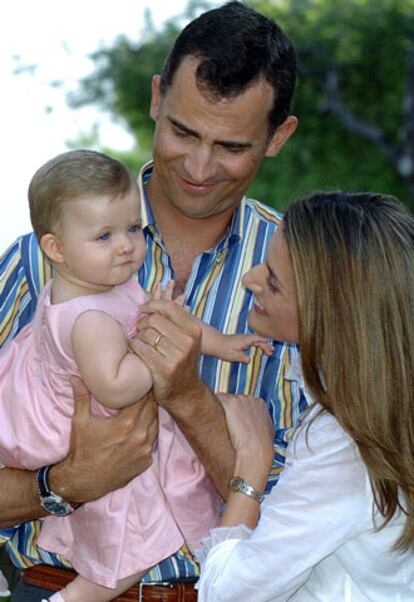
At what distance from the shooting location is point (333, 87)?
1811 cm

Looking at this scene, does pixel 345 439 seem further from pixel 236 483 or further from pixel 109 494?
pixel 109 494

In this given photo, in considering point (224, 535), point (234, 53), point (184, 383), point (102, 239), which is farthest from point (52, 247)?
point (234, 53)

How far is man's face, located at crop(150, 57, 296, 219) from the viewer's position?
3.63 m

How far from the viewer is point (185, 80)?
366cm

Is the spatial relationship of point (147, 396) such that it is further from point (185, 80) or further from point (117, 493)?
point (185, 80)

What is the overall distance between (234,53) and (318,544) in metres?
1.66

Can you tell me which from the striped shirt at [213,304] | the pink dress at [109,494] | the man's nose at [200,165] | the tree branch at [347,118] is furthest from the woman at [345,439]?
the tree branch at [347,118]

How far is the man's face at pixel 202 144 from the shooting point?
363 cm

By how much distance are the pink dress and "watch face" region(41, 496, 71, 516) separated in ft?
0.18

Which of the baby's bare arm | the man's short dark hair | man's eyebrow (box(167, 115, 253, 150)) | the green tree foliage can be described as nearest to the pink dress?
the baby's bare arm

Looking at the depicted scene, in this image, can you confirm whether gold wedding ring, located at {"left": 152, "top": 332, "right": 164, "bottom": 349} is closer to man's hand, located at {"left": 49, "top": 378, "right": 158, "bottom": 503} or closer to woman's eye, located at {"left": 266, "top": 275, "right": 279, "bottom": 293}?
man's hand, located at {"left": 49, "top": 378, "right": 158, "bottom": 503}

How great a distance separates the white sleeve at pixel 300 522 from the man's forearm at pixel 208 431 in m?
0.41

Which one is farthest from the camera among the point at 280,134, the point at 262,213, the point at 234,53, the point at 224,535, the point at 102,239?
the point at 280,134

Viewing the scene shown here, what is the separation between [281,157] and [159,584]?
577 inches
